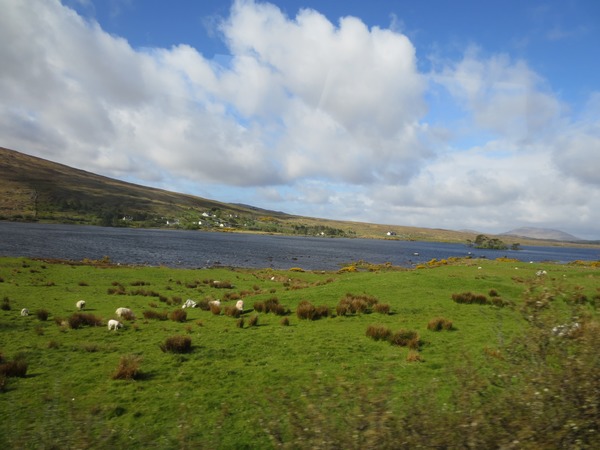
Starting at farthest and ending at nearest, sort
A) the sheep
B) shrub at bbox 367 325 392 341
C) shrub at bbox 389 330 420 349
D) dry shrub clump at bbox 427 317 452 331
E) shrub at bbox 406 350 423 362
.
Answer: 1. the sheep
2. dry shrub clump at bbox 427 317 452 331
3. shrub at bbox 367 325 392 341
4. shrub at bbox 389 330 420 349
5. shrub at bbox 406 350 423 362

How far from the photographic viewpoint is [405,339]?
45.1 ft

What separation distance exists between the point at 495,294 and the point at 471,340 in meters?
10.4

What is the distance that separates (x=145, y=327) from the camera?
640 inches

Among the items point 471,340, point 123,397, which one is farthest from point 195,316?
point 471,340

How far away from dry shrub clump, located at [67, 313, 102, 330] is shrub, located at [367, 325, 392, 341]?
1211 centimetres

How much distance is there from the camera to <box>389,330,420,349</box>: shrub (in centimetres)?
1330

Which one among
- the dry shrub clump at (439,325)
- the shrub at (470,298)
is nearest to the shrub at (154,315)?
the dry shrub clump at (439,325)

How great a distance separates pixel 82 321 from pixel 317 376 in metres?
14.2

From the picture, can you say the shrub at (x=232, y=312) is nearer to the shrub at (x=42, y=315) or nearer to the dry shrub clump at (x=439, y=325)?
the shrub at (x=42, y=315)

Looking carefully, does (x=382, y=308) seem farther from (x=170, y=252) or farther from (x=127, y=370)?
(x=170, y=252)

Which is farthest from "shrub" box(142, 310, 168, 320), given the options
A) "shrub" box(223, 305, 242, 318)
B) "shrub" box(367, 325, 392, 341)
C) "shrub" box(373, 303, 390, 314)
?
"shrub" box(373, 303, 390, 314)

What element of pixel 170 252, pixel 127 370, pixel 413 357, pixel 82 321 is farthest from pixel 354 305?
pixel 170 252

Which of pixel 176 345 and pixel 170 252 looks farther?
pixel 170 252

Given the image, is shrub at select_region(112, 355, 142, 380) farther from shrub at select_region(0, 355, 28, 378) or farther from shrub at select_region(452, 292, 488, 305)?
shrub at select_region(452, 292, 488, 305)
